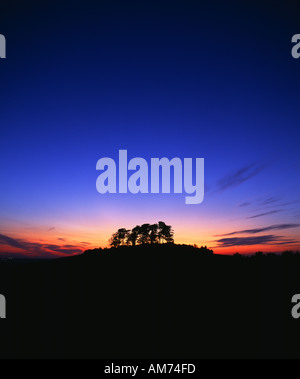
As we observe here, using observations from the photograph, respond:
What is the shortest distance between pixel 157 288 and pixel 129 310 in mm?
4598

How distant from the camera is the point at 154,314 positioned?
14008mm

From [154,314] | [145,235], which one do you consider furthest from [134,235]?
[154,314]

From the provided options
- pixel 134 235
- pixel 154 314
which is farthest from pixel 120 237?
pixel 154 314

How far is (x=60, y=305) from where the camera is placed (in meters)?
15.8

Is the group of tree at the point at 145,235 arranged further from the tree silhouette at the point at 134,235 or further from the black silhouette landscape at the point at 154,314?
the black silhouette landscape at the point at 154,314

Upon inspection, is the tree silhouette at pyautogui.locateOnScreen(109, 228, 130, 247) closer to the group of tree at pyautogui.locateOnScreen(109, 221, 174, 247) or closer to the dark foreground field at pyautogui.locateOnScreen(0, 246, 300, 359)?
the group of tree at pyautogui.locateOnScreen(109, 221, 174, 247)

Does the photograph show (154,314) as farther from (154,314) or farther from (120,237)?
(120,237)

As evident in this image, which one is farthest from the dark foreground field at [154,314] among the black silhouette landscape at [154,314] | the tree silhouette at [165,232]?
the tree silhouette at [165,232]

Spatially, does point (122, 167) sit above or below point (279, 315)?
above

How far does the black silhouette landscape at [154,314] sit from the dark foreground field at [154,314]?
0.18ft

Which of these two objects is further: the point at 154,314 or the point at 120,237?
the point at 120,237
